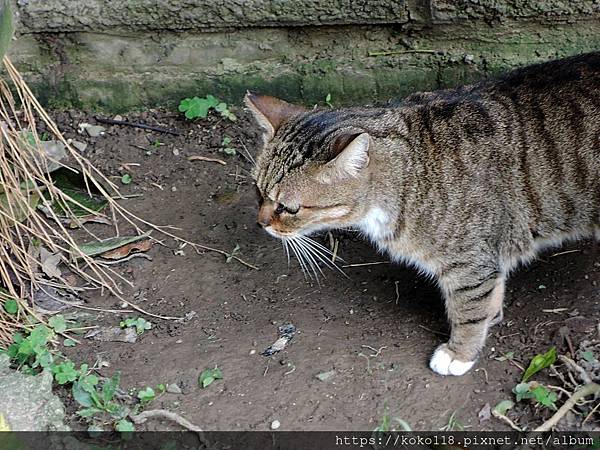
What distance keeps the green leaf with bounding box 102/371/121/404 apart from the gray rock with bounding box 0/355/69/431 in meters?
0.17

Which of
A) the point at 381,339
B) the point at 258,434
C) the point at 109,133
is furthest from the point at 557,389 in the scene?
the point at 109,133

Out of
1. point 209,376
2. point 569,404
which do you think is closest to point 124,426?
point 209,376

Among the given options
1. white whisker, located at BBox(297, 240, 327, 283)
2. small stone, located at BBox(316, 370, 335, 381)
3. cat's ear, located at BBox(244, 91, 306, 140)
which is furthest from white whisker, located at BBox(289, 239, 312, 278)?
small stone, located at BBox(316, 370, 335, 381)

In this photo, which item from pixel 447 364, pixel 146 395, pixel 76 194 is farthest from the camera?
pixel 76 194

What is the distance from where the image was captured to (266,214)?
364 centimetres

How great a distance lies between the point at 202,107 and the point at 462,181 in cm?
193

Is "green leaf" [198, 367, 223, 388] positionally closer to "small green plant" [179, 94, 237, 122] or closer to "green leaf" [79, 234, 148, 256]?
"green leaf" [79, 234, 148, 256]

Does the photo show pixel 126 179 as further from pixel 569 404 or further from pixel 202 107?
pixel 569 404

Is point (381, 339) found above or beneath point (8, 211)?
beneath

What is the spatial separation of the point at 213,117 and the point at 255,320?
1571 millimetres

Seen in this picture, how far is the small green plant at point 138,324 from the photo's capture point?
→ 3.82 metres

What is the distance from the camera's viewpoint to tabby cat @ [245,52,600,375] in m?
3.46

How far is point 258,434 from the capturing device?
327 centimetres

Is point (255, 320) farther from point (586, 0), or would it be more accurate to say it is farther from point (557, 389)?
point (586, 0)
